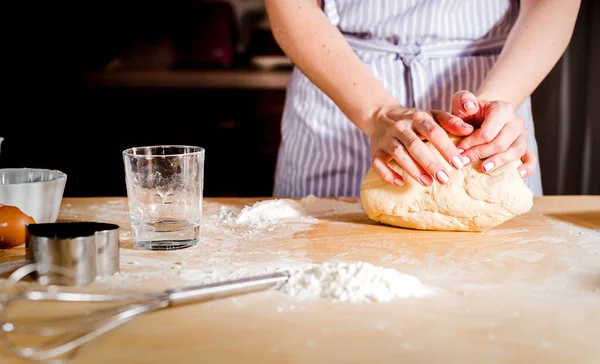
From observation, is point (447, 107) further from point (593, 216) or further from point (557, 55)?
point (593, 216)

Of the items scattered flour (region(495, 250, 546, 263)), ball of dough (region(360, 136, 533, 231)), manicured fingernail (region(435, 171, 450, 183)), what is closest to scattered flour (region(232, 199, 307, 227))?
ball of dough (region(360, 136, 533, 231))

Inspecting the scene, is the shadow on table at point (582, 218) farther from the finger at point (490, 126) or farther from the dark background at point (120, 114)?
the dark background at point (120, 114)

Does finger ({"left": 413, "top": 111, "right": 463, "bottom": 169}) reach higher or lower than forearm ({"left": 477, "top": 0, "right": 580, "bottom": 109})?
lower

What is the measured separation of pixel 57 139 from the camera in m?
3.13

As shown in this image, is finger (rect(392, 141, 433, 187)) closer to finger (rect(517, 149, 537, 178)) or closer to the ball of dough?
the ball of dough

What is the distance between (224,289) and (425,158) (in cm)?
42

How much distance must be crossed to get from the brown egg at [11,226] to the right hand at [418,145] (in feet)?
1.71

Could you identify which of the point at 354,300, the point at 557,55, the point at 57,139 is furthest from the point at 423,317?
the point at 57,139

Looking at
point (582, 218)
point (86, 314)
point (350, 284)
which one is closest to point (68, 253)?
point (86, 314)

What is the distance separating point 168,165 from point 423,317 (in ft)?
1.35

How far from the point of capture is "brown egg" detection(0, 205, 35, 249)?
879 millimetres

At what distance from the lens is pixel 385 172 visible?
104 centimetres

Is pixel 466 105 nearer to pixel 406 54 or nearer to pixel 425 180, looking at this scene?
pixel 425 180

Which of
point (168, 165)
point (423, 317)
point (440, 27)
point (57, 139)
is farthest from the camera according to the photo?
point (57, 139)
